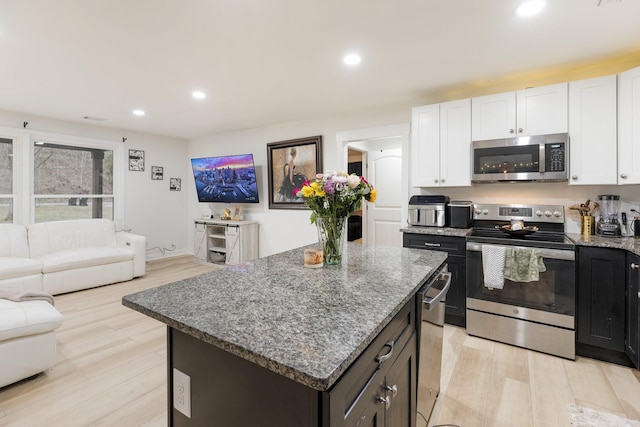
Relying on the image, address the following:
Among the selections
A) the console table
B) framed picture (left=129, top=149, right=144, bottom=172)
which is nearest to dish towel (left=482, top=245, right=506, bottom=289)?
the console table

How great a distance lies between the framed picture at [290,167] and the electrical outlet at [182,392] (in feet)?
11.9

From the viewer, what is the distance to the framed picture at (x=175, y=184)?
6.06 meters

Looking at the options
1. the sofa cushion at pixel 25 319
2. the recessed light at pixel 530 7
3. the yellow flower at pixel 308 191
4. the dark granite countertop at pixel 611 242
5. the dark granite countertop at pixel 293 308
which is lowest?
the sofa cushion at pixel 25 319

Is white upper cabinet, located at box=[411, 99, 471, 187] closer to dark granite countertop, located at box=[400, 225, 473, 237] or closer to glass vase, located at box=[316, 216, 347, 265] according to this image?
dark granite countertop, located at box=[400, 225, 473, 237]

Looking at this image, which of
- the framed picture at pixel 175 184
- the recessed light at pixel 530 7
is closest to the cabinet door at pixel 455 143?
the recessed light at pixel 530 7

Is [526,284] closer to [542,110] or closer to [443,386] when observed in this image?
[443,386]

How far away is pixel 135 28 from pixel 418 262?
2.44 m

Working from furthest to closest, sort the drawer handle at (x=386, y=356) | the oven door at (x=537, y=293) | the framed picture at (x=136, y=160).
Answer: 1. the framed picture at (x=136, y=160)
2. the oven door at (x=537, y=293)
3. the drawer handle at (x=386, y=356)

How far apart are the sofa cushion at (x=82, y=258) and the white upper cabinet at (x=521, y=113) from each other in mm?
4742

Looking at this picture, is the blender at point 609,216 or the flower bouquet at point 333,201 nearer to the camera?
the flower bouquet at point 333,201

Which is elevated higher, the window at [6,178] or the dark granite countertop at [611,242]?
the window at [6,178]

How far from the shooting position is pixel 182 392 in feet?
3.45

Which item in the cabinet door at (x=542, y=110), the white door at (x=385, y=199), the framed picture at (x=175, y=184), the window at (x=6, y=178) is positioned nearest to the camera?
the cabinet door at (x=542, y=110)

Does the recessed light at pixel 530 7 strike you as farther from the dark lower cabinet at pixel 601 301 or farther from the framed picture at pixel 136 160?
the framed picture at pixel 136 160
